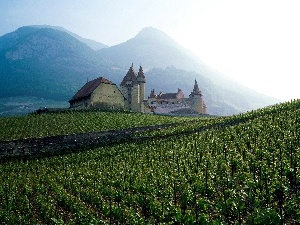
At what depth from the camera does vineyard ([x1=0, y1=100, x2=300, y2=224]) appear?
39.6ft

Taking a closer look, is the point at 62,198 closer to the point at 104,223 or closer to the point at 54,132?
the point at 104,223

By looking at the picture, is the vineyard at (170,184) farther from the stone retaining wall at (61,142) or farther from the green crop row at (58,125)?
the green crop row at (58,125)

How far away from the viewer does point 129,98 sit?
85750mm

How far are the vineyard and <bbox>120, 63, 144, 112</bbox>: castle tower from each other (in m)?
53.9

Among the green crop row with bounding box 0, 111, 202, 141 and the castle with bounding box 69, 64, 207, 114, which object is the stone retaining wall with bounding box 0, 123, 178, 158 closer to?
the green crop row with bounding box 0, 111, 202, 141

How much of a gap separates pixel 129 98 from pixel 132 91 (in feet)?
6.81

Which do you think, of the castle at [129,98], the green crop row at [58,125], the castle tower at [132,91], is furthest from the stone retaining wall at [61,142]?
the castle tower at [132,91]

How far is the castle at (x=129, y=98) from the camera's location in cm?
6862

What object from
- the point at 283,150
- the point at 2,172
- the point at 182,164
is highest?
the point at 283,150

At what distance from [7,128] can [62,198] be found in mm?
30021

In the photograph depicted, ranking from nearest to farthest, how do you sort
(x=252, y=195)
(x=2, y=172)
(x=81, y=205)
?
(x=252, y=195) < (x=81, y=205) < (x=2, y=172)

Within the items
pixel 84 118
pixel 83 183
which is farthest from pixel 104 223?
pixel 84 118

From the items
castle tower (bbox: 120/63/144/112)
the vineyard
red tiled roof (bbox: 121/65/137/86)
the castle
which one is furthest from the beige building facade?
the vineyard

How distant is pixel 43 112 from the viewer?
63562mm
